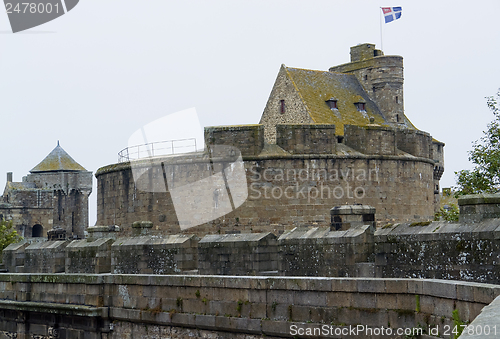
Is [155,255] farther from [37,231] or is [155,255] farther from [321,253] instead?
[37,231]

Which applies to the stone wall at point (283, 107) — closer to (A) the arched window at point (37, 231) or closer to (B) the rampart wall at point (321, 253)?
(B) the rampart wall at point (321, 253)

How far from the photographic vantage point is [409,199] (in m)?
23.8

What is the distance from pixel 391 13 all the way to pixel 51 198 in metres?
36.0

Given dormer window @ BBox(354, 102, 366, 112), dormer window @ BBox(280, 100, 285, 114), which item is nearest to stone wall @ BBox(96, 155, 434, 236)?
dormer window @ BBox(354, 102, 366, 112)

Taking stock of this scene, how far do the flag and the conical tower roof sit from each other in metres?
38.9

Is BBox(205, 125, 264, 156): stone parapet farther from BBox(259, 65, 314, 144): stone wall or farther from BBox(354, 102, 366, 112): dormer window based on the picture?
BBox(354, 102, 366, 112): dormer window

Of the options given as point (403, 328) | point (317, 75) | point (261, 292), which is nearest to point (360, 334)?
point (403, 328)

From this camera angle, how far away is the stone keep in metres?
58.7

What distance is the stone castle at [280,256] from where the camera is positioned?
28.1 ft

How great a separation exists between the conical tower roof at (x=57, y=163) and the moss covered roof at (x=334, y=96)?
3792 cm

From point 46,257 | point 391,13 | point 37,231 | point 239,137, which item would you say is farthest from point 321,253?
point 37,231

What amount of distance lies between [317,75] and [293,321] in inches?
924

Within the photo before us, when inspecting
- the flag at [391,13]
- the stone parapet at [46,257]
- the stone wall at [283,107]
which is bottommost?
the stone parapet at [46,257]

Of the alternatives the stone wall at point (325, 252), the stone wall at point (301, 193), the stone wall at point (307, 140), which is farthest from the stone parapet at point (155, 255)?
the stone wall at point (307, 140)
